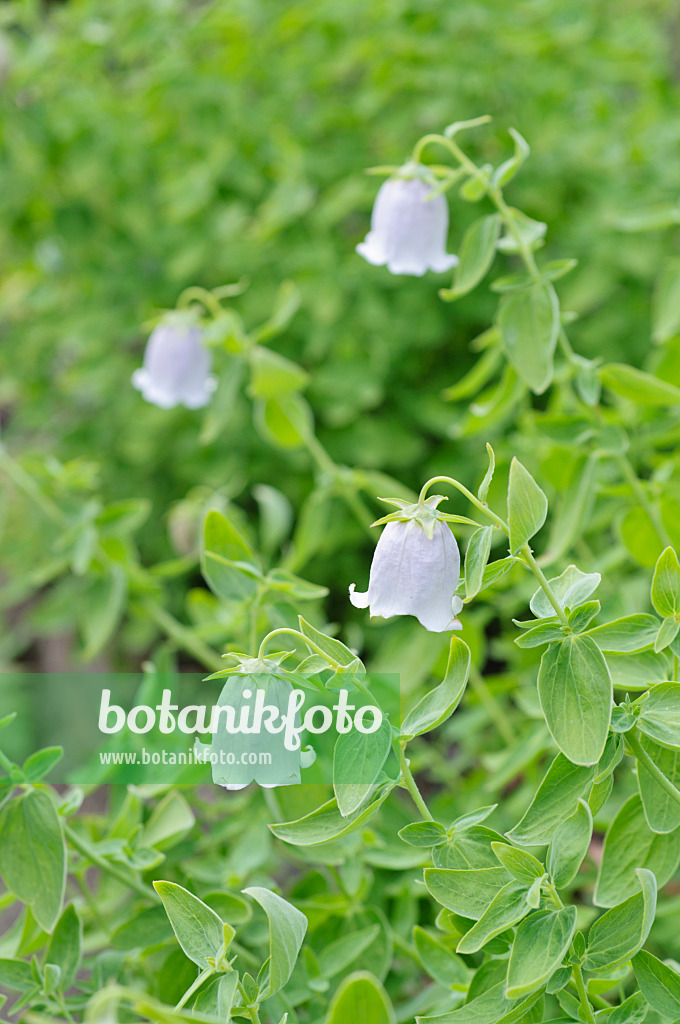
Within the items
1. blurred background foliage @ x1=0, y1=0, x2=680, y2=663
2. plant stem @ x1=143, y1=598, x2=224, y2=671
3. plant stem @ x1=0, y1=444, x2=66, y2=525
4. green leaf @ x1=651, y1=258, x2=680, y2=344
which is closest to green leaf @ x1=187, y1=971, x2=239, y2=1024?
plant stem @ x1=143, y1=598, x2=224, y2=671

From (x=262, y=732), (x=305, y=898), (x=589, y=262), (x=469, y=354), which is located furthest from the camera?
(x=469, y=354)

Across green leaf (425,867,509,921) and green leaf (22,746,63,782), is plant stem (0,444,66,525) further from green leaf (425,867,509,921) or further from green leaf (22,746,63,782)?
green leaf (425,867,509,921)

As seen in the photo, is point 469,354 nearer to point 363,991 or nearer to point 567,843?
point 567,843

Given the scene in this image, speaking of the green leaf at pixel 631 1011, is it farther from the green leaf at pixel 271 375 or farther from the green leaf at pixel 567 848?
the green leaf at pixel 271 375

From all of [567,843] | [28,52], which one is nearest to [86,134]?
[28,52]

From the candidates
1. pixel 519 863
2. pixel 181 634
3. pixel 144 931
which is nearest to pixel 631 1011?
pixel 519 863

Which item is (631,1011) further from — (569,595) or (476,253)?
(476,253)
